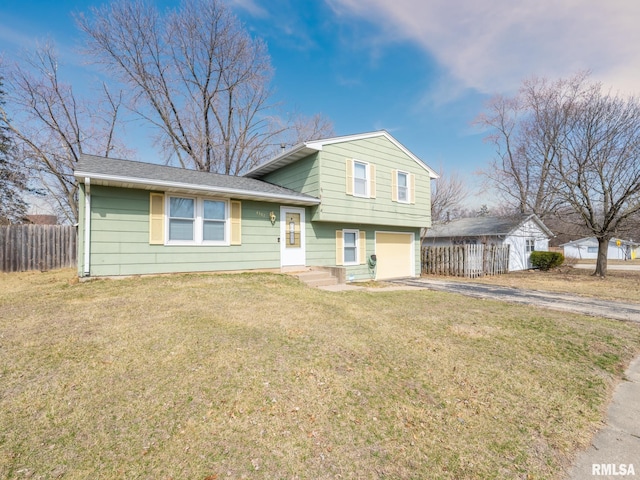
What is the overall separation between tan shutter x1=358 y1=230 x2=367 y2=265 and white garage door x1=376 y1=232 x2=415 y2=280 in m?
0.79

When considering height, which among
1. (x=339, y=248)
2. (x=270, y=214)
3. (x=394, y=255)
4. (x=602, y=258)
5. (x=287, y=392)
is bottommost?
(x=287, y=392)

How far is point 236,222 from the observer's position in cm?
902

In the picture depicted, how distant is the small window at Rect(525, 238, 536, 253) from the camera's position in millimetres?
20984

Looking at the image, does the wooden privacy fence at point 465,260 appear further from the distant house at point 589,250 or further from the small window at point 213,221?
the distant house at point 589,250

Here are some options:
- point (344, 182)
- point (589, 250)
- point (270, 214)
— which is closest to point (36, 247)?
point (270, 214)

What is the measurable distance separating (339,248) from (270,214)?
317 cm

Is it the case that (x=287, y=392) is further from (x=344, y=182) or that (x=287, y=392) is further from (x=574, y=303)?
(x=344, y=182)

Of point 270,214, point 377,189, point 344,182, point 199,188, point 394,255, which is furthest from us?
point 394,255

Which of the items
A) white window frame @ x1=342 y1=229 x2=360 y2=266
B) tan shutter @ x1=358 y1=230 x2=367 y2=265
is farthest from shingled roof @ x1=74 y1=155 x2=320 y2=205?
tan shutter @ x1=358 y1=230 x2=367 y2=265

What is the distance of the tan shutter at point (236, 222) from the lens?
8953 mm

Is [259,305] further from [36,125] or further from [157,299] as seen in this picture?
[36,125]

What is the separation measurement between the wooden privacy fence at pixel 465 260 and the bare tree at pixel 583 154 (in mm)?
3728

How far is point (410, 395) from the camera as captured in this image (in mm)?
2842

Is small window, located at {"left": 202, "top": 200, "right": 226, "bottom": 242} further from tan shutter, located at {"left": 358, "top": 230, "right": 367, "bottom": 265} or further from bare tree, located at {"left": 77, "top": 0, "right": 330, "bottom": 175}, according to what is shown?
bare tree, located at {"left": 77, "top": 0, "right": 330, "bottom": 175}
